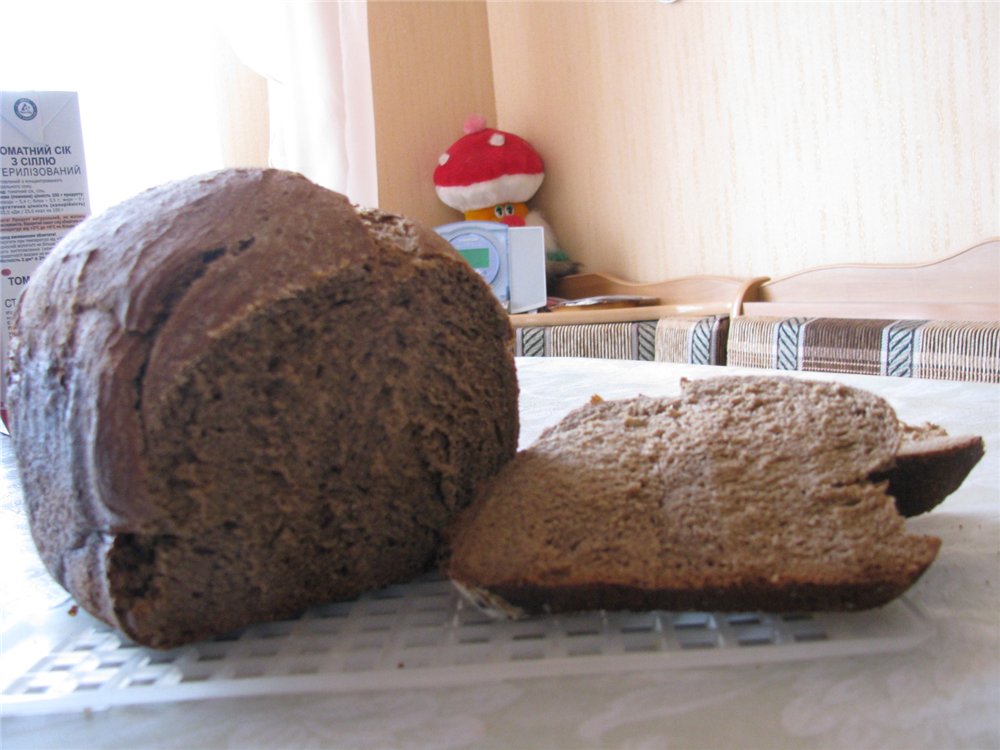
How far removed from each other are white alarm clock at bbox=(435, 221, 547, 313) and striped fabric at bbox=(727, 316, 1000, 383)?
0.81 meters

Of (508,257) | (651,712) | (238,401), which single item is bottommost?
(651,712)

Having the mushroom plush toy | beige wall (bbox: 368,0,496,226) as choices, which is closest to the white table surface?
the mushroom plush toy

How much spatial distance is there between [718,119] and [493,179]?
0.96 meters

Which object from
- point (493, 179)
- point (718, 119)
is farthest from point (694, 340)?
point (493, 179)

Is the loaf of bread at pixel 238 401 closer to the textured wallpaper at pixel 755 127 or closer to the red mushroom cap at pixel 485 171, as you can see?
the textured wallpaper at pixel 755 127

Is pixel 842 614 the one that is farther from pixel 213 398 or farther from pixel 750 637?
pixel 213 398

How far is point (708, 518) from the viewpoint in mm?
655

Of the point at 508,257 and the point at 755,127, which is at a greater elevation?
the point at 755,127

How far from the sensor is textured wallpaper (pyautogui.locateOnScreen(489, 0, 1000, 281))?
7.18 ft

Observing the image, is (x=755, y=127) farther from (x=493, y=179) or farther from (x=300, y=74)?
(x=300, y=74)

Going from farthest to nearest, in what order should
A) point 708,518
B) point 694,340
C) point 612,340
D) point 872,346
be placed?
point 612,340, point 694,340, point 872,346, point 708,518

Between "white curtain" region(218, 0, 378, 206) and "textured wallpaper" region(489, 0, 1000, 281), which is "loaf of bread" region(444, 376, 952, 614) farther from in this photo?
"white curtain" region(218, 0, 378, 206)

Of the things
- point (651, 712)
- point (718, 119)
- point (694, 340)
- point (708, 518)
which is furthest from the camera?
point (718, 119)

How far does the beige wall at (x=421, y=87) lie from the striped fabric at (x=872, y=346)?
1.80m
